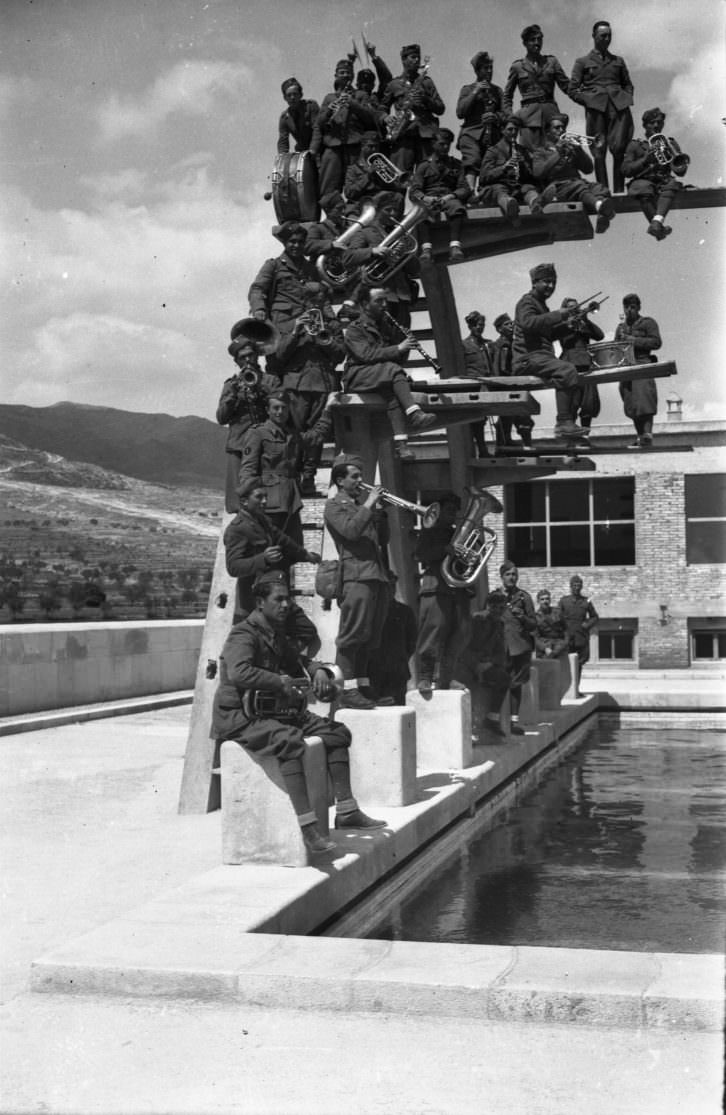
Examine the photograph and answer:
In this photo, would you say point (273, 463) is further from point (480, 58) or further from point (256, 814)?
point (480, 58)

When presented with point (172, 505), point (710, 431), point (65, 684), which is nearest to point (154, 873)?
point (65, 684)

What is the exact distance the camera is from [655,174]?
554 inches

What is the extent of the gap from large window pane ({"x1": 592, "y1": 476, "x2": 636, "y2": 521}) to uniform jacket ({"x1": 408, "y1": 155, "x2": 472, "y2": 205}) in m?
17.4

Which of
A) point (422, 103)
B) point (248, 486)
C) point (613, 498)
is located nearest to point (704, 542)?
point (613, 498)

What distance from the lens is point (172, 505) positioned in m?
34.5

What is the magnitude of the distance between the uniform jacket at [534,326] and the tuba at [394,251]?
1.69m

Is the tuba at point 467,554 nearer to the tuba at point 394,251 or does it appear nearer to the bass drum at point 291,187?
the tuba at point 394,251

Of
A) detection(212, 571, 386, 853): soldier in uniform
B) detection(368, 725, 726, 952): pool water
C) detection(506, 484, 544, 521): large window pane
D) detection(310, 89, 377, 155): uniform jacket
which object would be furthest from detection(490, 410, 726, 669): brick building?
detection(212, 571, 386, 853): soldier in uniform

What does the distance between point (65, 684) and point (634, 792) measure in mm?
9092

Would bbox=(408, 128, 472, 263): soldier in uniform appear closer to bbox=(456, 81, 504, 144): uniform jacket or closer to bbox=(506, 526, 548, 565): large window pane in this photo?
bbox=(456, 81, 504, 144): uniform jacket

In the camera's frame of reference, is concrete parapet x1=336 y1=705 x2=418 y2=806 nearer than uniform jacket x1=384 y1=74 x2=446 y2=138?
Yes

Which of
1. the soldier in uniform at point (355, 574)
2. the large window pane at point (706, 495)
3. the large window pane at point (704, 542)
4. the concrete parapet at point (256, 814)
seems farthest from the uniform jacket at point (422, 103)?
the large window pane at point (704, 542)

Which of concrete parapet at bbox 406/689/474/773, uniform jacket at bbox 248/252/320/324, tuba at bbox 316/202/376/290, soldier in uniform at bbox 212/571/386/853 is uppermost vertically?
tuba at bbox 316/202/376/290

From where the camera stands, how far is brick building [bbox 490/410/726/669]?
30.3 metres
